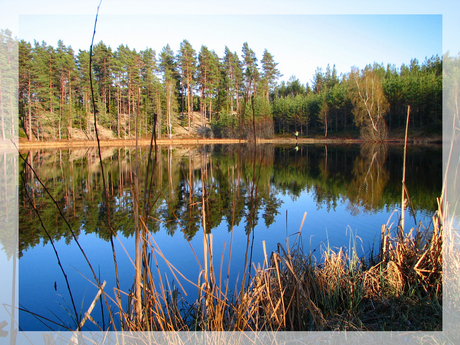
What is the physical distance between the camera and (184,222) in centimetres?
610

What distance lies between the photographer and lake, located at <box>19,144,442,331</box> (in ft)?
9.02

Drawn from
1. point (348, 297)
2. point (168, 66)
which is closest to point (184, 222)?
point (348, 297)

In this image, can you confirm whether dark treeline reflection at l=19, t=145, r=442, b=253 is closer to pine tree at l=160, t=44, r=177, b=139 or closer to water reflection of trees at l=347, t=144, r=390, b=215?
water reflection of trees at l=347, t=144, r=390, b=215

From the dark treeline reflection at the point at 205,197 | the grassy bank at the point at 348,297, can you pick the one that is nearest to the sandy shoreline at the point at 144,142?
the dark treeline reflection at the point at 205,197

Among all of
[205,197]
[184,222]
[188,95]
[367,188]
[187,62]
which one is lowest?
[184,222]

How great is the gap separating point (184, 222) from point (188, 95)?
38.9 meters

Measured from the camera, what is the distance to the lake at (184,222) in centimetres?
275

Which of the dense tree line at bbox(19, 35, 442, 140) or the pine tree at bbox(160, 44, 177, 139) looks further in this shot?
the pine tree at bbox(160, 44, 177, 139)

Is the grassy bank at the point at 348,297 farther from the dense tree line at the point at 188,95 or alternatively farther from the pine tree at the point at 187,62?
the pine tree at the point at 187,62

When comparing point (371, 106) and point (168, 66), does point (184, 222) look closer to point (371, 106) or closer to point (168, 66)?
point (371, 106)

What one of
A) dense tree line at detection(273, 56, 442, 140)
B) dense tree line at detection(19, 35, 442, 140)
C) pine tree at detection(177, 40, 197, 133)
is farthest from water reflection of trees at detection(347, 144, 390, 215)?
pine tree at detection(177, 40, 197, 133)

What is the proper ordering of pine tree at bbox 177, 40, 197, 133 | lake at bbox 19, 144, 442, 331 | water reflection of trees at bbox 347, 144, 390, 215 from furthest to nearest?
1. pine tree at bbox 177, 40, 197, 133
2. water reflection of trees at bbox 347, 144, 390, 215
3. lake at bbox 19, 144, 442, 331

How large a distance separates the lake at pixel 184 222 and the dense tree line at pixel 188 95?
15.7 m

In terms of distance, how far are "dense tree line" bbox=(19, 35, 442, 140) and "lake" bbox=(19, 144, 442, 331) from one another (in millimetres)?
15679
